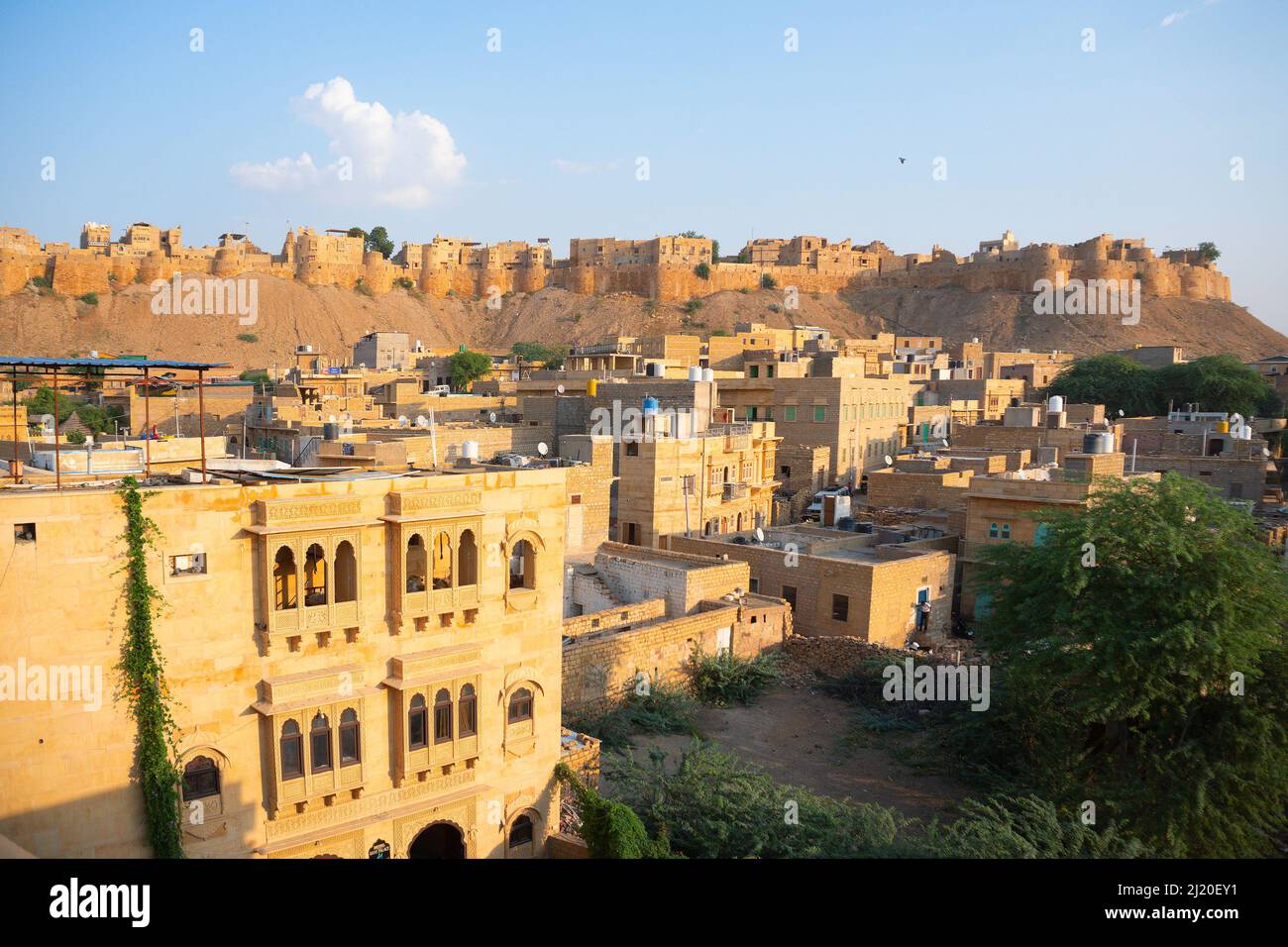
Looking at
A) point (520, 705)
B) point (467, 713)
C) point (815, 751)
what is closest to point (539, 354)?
point (815, 751)

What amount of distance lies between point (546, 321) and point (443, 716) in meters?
86.6

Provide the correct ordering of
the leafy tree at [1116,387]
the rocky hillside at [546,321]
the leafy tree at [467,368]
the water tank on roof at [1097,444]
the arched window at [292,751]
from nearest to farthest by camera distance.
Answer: the arched window at [292,751], the water tank on roof at [1097,444], the leafy tree at [1116,387], the leafy tree at [467,368], the rocky hillside at [546,321]

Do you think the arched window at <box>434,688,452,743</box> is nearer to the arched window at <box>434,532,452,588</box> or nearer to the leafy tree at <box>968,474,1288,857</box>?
the arched window at <box>434,532,452,588</box>

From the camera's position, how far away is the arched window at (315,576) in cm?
962

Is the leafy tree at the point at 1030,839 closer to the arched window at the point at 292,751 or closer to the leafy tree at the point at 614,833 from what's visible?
the leafy tree at the point at 614,833

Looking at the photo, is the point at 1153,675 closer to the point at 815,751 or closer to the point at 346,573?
the point at 815,751

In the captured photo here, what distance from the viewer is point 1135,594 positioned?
13297mm

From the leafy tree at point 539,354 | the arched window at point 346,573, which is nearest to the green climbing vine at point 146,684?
the arched window at point 346,573

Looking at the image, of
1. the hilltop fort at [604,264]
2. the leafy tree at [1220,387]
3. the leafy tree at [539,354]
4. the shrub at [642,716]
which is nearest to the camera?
the shrub at [642,716]

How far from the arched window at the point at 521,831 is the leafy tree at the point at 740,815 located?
53.7 inches
